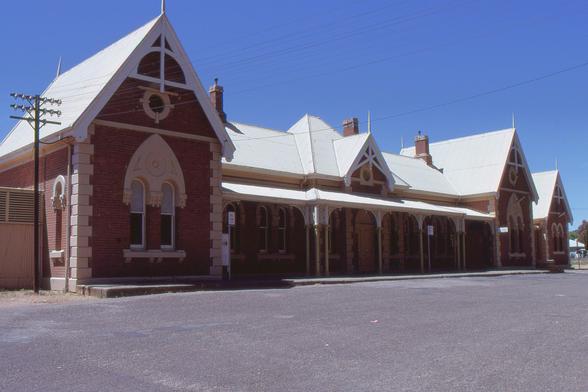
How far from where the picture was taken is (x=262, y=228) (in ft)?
84.0

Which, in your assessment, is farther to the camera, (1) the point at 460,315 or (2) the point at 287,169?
(2) the point at 287,169

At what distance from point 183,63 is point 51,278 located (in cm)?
742

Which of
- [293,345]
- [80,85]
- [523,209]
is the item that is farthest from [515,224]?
[293,345]

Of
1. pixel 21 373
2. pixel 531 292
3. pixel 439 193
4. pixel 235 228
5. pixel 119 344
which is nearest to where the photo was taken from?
pixel 21 373

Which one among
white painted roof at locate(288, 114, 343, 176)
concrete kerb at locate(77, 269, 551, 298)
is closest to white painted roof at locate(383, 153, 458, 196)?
white painted roof at locate(288, 114, 343, 176)

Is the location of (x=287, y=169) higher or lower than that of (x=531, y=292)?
higher

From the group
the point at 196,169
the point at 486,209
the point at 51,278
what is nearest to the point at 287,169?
the point at 196,169

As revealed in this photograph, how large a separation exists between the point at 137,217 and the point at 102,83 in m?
3.88

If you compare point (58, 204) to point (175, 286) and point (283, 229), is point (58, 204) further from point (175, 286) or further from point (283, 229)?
point (283, 229)

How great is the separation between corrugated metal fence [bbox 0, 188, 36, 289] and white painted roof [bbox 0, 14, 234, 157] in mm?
1996

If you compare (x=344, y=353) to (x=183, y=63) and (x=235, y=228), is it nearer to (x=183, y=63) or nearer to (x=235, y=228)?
(x=183, y=63)

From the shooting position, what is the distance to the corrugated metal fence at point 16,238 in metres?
18.2

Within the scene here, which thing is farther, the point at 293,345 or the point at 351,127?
the point at 351,127

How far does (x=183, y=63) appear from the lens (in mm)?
20141
